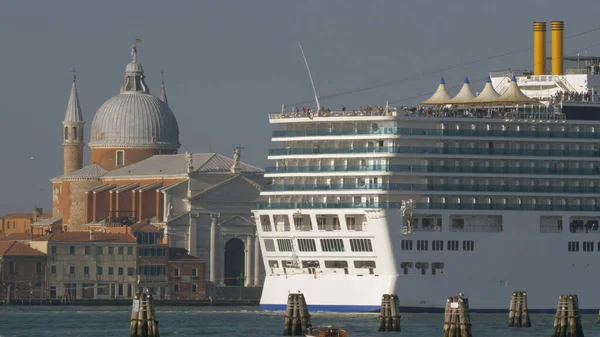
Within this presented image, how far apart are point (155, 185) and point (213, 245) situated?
297 inches

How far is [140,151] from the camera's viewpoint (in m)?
170

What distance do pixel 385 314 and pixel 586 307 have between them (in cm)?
1888

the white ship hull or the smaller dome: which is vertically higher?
the smaller dome

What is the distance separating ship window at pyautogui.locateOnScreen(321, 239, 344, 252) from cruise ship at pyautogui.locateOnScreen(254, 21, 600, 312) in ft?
0.15

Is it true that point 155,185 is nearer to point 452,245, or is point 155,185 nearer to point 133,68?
point 133,68

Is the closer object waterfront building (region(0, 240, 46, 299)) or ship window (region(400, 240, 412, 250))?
ship window (region(400, 240, 412, 250))

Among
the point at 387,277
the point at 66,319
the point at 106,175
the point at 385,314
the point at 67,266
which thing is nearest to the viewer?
the point at 385,314

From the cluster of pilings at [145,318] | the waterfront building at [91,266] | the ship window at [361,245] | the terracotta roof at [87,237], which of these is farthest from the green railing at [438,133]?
the terracotta roof at [87,237]

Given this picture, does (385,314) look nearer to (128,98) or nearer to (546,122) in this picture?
(546,122)

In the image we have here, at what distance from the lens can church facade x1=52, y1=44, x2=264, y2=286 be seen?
154250mm

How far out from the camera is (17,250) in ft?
479

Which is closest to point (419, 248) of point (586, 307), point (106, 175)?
point (586, 307)

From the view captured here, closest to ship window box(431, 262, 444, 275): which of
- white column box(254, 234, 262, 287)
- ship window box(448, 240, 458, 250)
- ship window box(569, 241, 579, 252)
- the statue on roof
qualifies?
ship window box(448, 240, 458, 250)

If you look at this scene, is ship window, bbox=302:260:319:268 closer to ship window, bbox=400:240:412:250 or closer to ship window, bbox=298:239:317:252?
ship window, bbox=298:239:317:252
